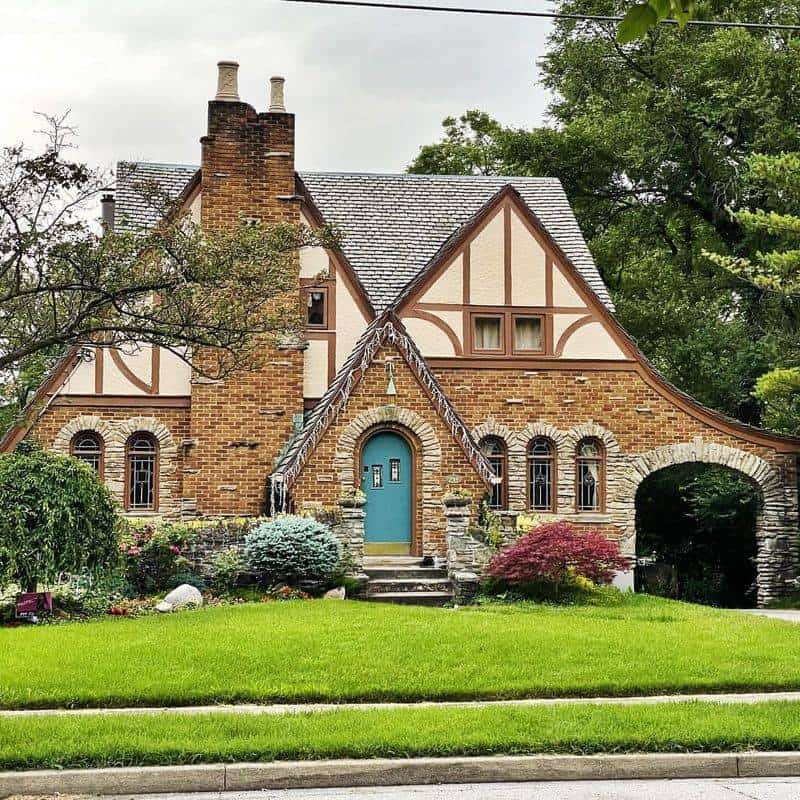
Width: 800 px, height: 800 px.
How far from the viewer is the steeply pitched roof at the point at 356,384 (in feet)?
70.2

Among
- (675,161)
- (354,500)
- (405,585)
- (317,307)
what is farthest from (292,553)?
(675,161)

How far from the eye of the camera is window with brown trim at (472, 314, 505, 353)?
81.5ft

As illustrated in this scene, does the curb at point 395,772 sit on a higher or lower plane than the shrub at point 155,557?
lower

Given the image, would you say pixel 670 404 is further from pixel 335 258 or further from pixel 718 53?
pixel 718 53

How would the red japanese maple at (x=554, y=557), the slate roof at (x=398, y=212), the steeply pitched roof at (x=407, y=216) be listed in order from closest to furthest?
the red japanese maple at (x=554, y=557) < the slate roof at (x=398, y=212) < the steeply pitched roof at (x=407, y=216)

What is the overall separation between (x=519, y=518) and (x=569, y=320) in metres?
4.94

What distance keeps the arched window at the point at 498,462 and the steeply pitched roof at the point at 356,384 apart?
290cm

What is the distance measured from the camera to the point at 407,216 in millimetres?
27234

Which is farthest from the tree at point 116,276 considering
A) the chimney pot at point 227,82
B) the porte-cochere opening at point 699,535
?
the porte-cochere opening at point 699,535

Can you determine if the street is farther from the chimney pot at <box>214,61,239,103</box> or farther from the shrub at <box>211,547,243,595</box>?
the chimney pot at <box>214,61,239,103</box>

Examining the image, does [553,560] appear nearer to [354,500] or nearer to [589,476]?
[354,500]

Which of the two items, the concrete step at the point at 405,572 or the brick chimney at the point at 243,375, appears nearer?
the concrete step at the point at 405,572

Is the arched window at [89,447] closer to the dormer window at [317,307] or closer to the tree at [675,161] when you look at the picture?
the dormer window at [317,307]

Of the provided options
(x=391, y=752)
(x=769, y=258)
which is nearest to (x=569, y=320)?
(x=769, y=258)
